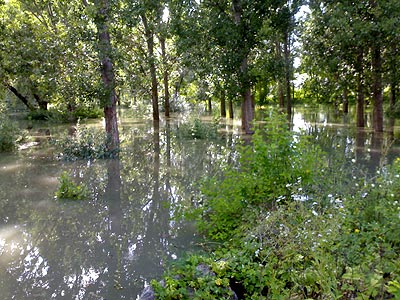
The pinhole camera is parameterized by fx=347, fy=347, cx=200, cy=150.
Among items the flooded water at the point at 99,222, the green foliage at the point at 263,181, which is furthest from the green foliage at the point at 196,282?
the green foliage at the point at 263,181

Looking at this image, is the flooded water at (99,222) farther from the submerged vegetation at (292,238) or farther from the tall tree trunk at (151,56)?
the tall tree trunk at (151,56)

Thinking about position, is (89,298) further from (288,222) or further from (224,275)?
(288,222)

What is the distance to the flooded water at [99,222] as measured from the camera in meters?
4.46

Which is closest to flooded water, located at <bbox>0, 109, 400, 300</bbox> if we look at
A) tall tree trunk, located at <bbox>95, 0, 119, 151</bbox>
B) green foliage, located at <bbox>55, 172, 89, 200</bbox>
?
green foliage, located at <bbox>55, 172, 89, 200</bbox>

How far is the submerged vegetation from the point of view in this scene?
312 centimetres

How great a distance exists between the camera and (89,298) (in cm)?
406

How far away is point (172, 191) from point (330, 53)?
1149 cm

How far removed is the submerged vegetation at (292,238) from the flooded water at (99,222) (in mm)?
739

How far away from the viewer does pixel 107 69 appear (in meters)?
12.1

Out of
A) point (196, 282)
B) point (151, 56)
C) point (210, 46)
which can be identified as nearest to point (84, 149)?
point (210, 46)

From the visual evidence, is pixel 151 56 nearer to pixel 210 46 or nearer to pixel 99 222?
pixel 210 46

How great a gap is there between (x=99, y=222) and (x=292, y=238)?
13.0ft

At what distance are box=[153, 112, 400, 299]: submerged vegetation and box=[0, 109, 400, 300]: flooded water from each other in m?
0.74

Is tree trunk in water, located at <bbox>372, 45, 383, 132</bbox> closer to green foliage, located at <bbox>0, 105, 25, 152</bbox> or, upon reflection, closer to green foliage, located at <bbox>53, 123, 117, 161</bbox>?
green foliage, located at <bbox>53, 123, 117, 161</bbox>
